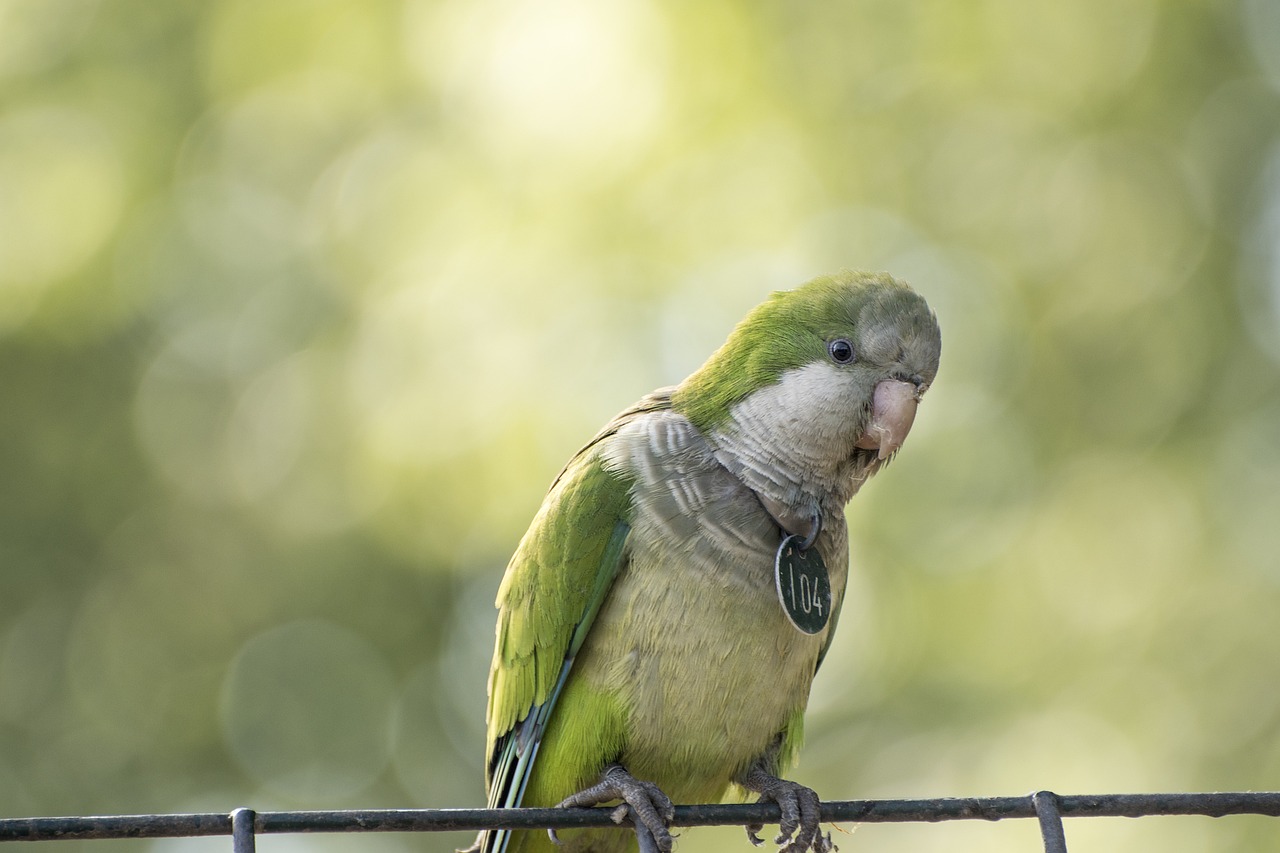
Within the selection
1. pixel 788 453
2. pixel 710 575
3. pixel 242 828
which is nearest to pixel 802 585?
pixel 710 575

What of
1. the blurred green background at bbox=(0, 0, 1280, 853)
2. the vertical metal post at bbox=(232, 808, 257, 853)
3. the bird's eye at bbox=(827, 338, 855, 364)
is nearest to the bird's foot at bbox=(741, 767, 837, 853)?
the bird's eye at bbox=(827, 338, 855, 364)

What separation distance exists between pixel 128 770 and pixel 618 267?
3.85 m

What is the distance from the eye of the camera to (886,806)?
1.69 meters

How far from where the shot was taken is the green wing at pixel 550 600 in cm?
263

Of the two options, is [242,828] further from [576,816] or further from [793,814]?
[793,814]

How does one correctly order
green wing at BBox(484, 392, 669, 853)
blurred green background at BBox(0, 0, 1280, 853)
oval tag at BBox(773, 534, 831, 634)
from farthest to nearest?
blurred green background at BBox(0, 0, 1280, 853) → green wing at BBox(484, 392, 669, 853) → oval tag at BBox(773, 534, 831, 634)

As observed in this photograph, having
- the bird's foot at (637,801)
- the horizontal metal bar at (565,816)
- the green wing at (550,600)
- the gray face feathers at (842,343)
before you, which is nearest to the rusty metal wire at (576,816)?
the horizontal metal bar at (565,816)

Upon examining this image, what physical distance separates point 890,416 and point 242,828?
164cm

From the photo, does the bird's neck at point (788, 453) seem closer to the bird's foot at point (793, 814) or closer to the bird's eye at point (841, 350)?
the bird's eye at point (841, 350)

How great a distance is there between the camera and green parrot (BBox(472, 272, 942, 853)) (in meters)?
2.53

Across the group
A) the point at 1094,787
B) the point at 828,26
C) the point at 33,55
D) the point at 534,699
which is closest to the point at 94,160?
the point at 33,55

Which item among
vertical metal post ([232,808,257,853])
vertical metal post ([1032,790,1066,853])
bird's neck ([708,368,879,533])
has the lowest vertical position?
vertical metal post ([232,808,257,853])

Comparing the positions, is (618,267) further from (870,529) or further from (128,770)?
(128,770)

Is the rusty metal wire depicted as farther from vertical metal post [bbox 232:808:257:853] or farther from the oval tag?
the oval tag
